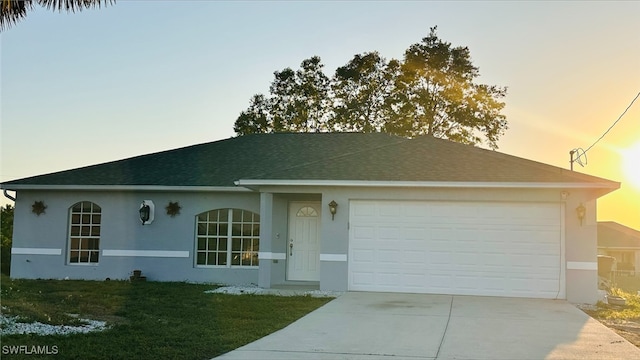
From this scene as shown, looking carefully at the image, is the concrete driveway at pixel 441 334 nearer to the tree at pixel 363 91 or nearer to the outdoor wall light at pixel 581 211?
the outdoor wall light at pixel 581 211

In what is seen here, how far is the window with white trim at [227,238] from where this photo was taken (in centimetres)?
1759

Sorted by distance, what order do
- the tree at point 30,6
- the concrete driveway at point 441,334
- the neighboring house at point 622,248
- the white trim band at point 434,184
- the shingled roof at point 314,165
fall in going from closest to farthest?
the concrete driveway at point 441,334
the tree at point 30,6
the white trim band at point 434,184
the shingled roof at point 314,165
the neighboring house at point 622,248

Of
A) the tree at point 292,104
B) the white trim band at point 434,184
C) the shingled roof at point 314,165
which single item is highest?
the tree at point 292,104

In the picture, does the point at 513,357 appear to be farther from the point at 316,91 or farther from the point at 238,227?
the point at 316,91

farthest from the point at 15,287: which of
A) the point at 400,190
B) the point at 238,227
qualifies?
the point at 400,190

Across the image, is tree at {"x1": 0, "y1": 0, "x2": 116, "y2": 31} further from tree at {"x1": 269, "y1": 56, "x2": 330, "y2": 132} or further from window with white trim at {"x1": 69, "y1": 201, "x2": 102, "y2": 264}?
tree at {"x1": 269, "y1": 56, "x2": 330, "y2": 132}

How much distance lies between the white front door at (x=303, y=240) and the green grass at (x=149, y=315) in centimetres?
237

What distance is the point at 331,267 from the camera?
595 inches

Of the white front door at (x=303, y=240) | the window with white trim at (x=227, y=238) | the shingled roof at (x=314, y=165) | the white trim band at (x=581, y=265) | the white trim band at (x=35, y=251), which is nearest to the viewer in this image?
the white trim band at (x=581, y=265)

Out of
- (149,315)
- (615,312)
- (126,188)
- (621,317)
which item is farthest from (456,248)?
(126,188)

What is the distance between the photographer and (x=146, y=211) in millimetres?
17625

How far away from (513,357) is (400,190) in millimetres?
7201

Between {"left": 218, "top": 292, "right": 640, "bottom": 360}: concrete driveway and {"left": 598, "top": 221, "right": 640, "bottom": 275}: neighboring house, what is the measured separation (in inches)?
1508

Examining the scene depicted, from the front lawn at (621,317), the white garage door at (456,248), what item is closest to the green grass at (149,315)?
the white garage door at (456,248)
